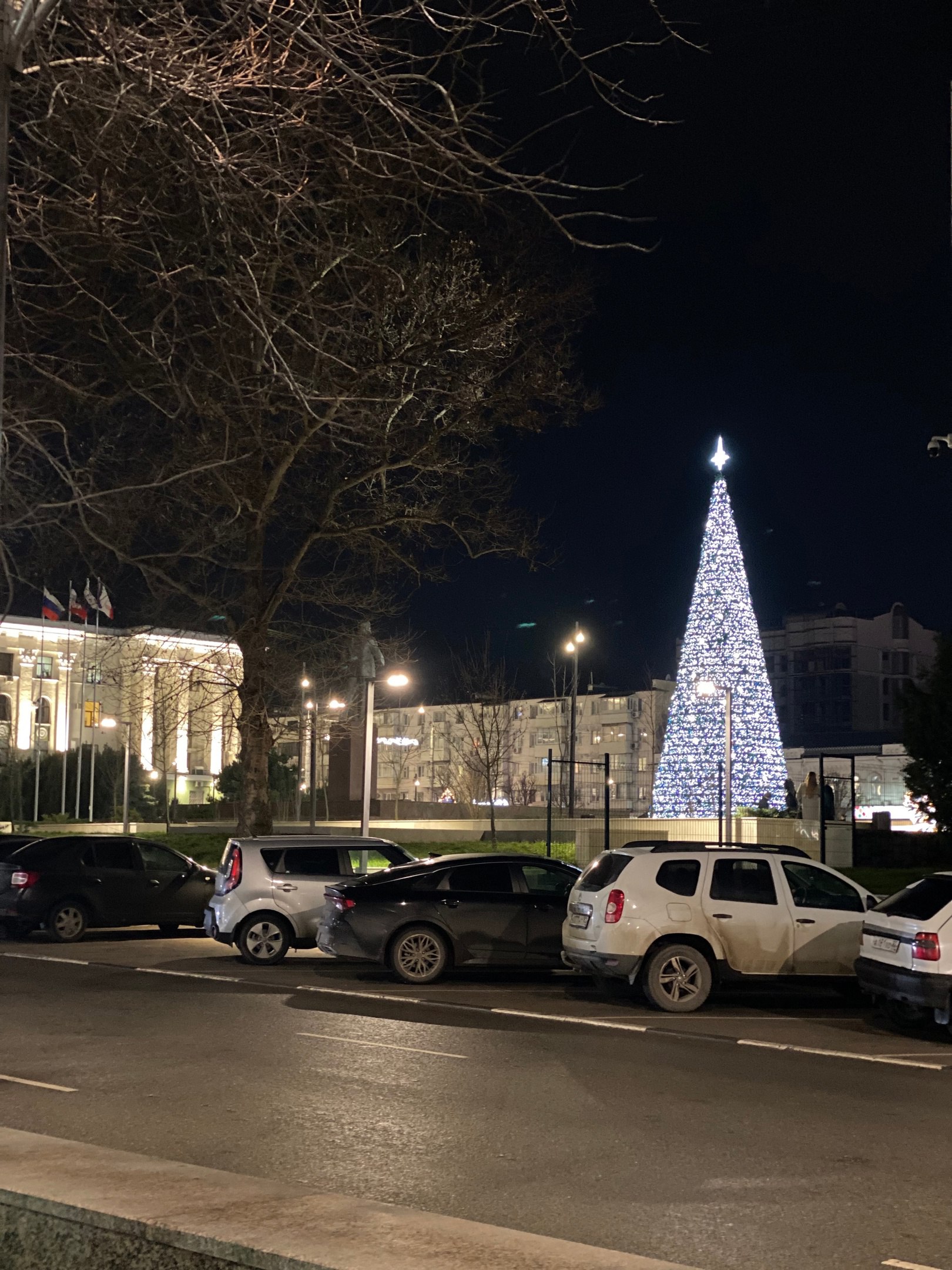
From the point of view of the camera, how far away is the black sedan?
55.2 ft

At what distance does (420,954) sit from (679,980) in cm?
341

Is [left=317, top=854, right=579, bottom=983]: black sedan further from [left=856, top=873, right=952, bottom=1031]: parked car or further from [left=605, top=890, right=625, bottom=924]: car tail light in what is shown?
[left=856, top=873, right=952, bottom=1031]: parked car

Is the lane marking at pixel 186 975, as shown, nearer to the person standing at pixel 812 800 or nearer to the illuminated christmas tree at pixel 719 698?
the person standing at pixel 812 800

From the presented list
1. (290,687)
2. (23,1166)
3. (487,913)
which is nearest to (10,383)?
(487,913)

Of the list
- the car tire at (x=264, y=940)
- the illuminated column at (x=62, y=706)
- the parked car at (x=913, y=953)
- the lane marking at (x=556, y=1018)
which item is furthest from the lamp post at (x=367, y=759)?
the illuminated column at (x=62, y=706)

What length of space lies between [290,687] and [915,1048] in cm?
2167

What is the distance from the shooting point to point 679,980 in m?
14.9

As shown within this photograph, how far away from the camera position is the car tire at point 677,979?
14742 millimetres

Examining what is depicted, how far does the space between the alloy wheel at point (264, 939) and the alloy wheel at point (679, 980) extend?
6297 mm

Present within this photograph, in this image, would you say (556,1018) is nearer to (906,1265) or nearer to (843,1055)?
(843,1055)

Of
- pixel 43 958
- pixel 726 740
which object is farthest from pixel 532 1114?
pixel 726 740

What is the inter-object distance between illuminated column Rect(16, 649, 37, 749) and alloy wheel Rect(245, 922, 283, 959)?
78.3m

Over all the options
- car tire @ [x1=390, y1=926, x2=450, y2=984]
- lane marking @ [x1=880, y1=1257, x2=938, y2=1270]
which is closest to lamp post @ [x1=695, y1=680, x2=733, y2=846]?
car tire @ [x1=390, y1=926, x2=450, y2=984]

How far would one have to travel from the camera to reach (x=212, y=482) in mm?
25953
